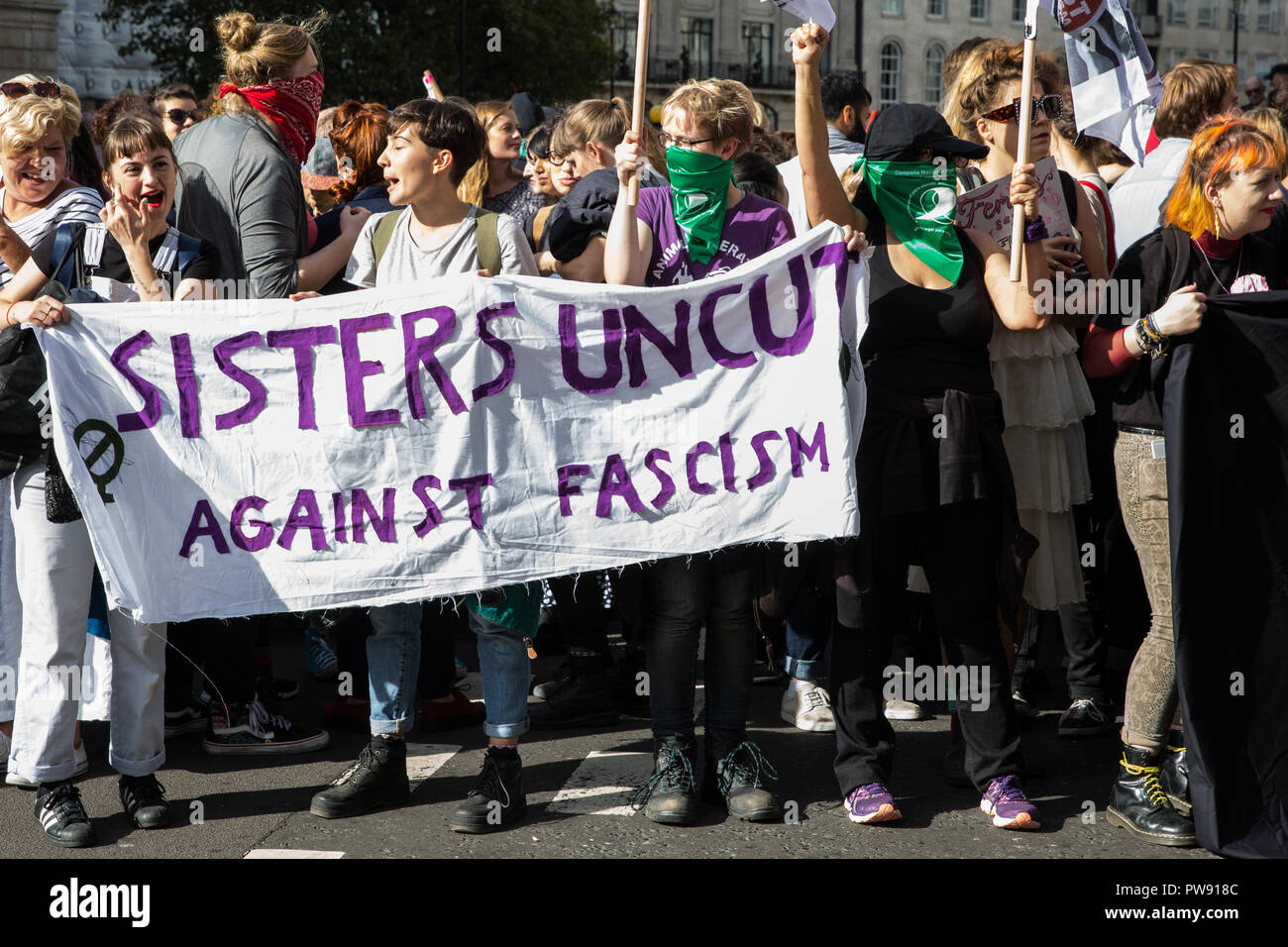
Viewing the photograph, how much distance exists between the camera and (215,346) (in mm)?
4281

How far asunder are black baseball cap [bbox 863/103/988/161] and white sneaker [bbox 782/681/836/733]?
209 centimetres

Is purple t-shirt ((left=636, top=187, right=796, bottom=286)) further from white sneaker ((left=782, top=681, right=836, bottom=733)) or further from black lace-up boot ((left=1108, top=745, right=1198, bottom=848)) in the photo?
black lace-up boot ((left=1108, top=745, right=1198, bottom=848))

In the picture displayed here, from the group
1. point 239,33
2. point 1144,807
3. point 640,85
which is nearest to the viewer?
point 640,85

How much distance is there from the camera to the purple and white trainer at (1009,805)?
4.27 meters

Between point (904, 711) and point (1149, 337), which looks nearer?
point (1149, 337)

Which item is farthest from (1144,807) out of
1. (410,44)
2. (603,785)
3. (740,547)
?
(410,44)

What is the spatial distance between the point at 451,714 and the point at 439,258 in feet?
6.18

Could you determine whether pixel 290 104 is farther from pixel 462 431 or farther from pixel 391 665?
pixel 391 665

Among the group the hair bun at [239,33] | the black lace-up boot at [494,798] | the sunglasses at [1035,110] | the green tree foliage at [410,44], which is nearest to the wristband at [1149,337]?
the sunglasses at [1035,110]

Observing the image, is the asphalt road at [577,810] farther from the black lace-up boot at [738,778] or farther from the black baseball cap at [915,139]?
the black baseball cap at [915,139]

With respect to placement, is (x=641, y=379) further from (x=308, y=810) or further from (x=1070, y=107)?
(x=1070, y=107)

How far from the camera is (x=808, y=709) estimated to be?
5.42 meters

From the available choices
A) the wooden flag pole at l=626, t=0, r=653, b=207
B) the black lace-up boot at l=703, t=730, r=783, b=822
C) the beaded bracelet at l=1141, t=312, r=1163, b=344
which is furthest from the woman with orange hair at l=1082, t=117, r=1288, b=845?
the wooden flag pole at l=626, t=0, r=653, b=207

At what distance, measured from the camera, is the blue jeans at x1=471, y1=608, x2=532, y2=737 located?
174 inches
